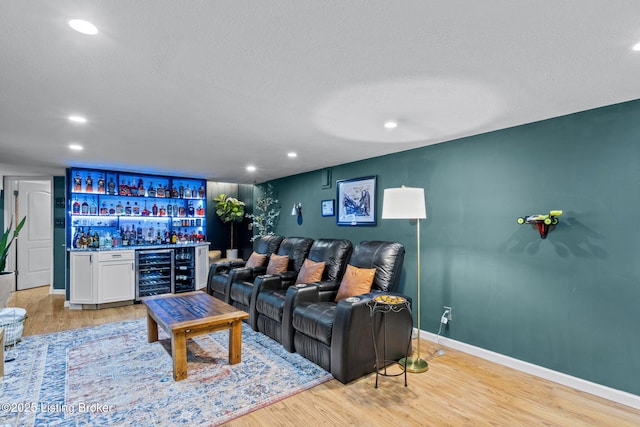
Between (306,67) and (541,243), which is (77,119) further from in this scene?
(541,243)

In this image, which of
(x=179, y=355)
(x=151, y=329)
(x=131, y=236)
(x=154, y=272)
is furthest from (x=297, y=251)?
(x=131, y=236)

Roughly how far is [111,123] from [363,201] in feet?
9.85

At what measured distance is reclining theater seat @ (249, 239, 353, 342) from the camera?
3.50m

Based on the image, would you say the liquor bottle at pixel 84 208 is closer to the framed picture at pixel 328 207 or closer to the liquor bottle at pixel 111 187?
the liquor bottle at pixel 111 187

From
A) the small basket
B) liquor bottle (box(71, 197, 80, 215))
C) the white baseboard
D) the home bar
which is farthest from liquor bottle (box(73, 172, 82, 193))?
the white baseboard

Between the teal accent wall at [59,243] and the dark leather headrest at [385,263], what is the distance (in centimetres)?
559

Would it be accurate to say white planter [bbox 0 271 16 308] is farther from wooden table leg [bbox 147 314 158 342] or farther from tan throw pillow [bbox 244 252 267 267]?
tan throw pillow [bbox 244 252 267 267]

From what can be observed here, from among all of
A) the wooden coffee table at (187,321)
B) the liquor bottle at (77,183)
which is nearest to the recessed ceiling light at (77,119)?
the wooden coffee table at (187,321)

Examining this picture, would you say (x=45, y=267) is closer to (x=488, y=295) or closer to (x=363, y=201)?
(x=363, y=201)

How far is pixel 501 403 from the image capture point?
240cm

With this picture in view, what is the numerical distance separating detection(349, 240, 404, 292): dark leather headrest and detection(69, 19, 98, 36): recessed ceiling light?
2.87 meters

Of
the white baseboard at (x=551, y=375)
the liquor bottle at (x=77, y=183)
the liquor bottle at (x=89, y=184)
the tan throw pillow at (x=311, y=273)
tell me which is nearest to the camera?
the white baseboard at (x=551, y=375)

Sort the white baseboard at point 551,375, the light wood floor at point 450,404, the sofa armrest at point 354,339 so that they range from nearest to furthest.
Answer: the light wood floor at point 450,404
the white baseboard at point 551,375
the sofa armrest at point 354,339

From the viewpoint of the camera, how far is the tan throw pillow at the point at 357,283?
3283 mm
